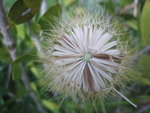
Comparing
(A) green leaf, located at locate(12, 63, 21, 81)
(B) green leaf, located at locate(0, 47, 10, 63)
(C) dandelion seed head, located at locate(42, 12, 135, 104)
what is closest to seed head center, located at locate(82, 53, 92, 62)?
(C) dandelion seed head, located at locate(42, 12, 135, 104)

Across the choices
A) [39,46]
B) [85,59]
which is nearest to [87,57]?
[85,59]

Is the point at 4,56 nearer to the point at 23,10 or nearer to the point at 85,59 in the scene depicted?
the point at 23,10

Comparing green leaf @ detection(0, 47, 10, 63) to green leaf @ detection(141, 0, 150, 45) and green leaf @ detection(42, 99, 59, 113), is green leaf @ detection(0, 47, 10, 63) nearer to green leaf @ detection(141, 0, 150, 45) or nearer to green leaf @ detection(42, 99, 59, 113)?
green leaf @ detection(42, 99, 59, 113)

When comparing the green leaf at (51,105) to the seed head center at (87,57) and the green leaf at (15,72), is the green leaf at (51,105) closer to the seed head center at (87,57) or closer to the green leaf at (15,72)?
the green leaf at (15,72)

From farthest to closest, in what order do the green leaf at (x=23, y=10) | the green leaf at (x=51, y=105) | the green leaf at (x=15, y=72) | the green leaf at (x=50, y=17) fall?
the green leaf at (x=51, y=105)
the green leaf at (x=15, y=72)
the green leaf at (x=50, y=17)
the green leaf at (x=23, y=10)

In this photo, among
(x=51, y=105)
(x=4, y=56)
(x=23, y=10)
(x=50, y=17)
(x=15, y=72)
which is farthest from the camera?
(x=51, y=105)

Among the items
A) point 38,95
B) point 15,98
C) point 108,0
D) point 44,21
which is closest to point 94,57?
point 44,21

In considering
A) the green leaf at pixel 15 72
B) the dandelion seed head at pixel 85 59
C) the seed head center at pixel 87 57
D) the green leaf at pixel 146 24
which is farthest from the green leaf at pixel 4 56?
the green leaf at pixel 146 24
